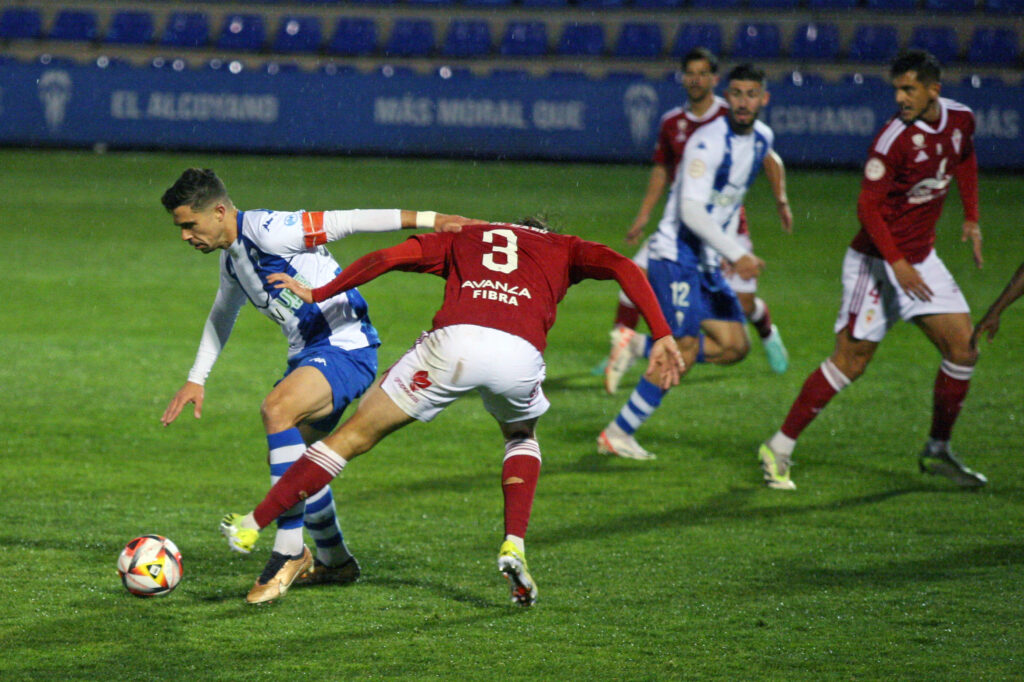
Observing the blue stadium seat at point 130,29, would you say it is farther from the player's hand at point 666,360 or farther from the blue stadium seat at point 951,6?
the player's hand at point 666,360

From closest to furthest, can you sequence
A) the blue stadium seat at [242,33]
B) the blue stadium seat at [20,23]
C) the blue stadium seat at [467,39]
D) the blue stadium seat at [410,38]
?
the blue stadium seat at [467,39]
the blue stadium seat at [410,38]
the blue stadium seat at [242,33]
the blue stadium seat at [20,23]

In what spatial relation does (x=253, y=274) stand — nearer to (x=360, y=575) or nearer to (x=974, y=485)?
(x=360, y=575)

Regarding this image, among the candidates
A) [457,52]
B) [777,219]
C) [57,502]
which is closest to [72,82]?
[457,52]

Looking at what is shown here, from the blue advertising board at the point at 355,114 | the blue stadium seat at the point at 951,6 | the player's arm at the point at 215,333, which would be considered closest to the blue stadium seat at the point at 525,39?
the blue advertising board at the point at 355,114

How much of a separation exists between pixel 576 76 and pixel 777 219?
22.0ft

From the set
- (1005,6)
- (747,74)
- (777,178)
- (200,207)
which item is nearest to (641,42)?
(1005,6)

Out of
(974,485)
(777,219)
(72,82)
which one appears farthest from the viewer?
(72,82)

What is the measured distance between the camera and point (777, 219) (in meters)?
16.5

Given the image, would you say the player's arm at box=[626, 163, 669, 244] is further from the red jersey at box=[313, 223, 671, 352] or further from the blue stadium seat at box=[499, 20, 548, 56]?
the blue stadium seat at box=[499, 20, 548, 56]

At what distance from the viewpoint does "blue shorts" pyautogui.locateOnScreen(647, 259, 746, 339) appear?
7.13 meters

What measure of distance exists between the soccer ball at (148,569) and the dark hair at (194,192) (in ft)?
4.04

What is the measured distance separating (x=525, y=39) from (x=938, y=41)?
7.21 metres

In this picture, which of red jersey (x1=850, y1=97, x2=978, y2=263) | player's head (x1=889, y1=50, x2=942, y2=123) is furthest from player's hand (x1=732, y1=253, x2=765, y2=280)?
player's head (x1=889, y1=50, x2=942, y2=123)

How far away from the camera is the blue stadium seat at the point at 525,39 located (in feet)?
76.0
